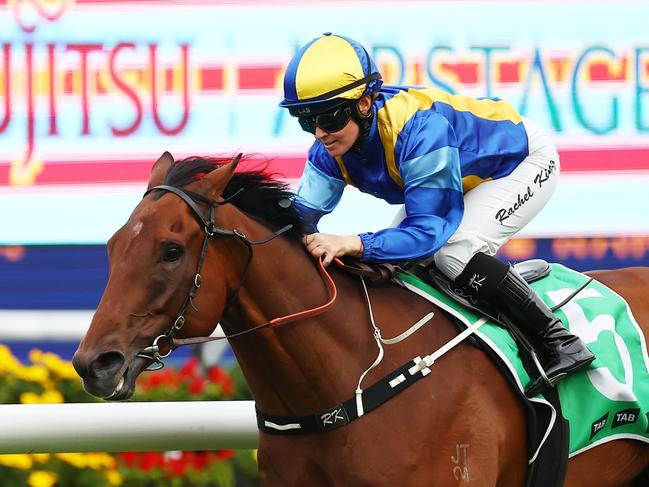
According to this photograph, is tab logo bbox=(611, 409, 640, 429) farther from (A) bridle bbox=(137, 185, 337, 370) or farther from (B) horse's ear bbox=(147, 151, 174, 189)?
(B) horse's ear bbox=(147, 151, 174, 189)

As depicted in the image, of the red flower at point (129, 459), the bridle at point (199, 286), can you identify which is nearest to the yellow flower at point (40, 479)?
the red flower at point (129, 459)

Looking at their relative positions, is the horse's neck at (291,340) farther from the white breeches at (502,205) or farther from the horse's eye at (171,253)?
the white breeches at (502,205)

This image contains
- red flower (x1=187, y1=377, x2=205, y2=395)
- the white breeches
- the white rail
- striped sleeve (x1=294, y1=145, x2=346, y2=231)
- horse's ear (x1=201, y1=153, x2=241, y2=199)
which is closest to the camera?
horse's ear (x1=201, y1=153, x2=241, y2=199)

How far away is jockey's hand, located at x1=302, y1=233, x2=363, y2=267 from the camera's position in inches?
124

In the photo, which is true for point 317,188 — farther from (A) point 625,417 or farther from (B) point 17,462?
(B) point 17,462

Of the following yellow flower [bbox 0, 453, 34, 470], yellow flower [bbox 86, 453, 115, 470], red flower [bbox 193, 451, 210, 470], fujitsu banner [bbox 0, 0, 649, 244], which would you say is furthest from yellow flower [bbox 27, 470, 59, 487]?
fujitsu banner [bbox 0, 0, 649, 244]

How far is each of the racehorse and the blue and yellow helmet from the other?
0.24 m

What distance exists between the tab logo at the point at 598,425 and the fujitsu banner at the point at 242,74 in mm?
1874

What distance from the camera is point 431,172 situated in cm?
319

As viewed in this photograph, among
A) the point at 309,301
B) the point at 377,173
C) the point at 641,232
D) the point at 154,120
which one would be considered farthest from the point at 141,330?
the point at 641,232

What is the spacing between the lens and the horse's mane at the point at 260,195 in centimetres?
306

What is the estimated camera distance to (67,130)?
518cm

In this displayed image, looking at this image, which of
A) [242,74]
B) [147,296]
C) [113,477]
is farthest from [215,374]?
[147,296]

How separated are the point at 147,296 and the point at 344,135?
80 centimetres
